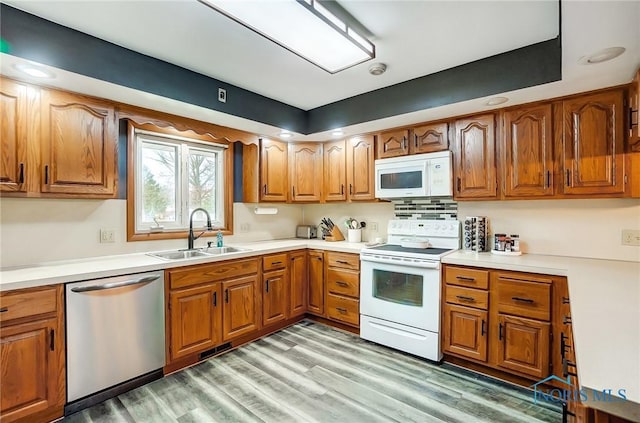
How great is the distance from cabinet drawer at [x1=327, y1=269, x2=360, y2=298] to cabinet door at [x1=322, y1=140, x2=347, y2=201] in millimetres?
895

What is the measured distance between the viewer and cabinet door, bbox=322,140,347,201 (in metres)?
3.64

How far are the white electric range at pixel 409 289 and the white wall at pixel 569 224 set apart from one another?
0.44 m

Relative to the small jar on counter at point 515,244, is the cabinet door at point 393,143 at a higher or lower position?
higher

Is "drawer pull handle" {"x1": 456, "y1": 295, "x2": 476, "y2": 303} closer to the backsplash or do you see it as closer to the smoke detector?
the backsplash

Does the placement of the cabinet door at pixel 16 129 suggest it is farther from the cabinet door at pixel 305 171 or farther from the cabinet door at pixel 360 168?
the cabinet door at pixel 360 168

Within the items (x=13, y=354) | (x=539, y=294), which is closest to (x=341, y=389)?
(x=539, y=294)

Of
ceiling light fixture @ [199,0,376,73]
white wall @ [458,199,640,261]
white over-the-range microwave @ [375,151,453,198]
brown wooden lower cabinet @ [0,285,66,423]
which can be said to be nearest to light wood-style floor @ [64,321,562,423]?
brown wooden lower cabinet @ [0,285,66,423]

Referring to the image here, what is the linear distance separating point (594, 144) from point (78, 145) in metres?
3.78

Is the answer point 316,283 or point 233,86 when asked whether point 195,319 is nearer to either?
point 316,283

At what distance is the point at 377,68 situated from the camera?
2420 millimetres

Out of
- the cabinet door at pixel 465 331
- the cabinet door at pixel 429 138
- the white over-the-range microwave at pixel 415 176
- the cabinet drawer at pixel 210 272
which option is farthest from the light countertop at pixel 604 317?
the cabinet drawer at pixel 210 272

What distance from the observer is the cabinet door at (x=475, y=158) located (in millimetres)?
2652

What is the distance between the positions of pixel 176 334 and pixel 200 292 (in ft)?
1.18

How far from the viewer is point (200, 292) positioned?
258 centimetres
